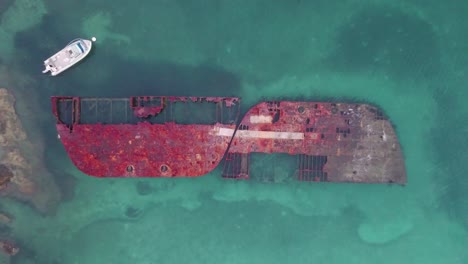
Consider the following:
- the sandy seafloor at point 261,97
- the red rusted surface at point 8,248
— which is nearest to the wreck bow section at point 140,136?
the sandy seafloor at point 261,97

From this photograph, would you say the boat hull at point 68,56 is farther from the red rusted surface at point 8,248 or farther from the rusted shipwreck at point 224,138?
the red rusted surface at point 8,248

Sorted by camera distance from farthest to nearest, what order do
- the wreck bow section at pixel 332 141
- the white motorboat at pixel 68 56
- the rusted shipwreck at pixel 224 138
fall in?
the wreck bow section at pixel 332 141
the rusted shipwreck at pixel 224 138
the white motorboat at pixel 68 56

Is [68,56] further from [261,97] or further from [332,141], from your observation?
[332,141]

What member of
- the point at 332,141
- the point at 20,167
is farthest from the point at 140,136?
the point at 332,141

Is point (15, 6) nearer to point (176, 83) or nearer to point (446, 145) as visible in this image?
point (176, 83)

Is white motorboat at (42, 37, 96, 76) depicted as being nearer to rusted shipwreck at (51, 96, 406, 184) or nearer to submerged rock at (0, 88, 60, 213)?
rusted shipwreck at (51, 96, 406, 184)

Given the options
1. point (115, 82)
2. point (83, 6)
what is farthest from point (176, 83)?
point (83, 6)
